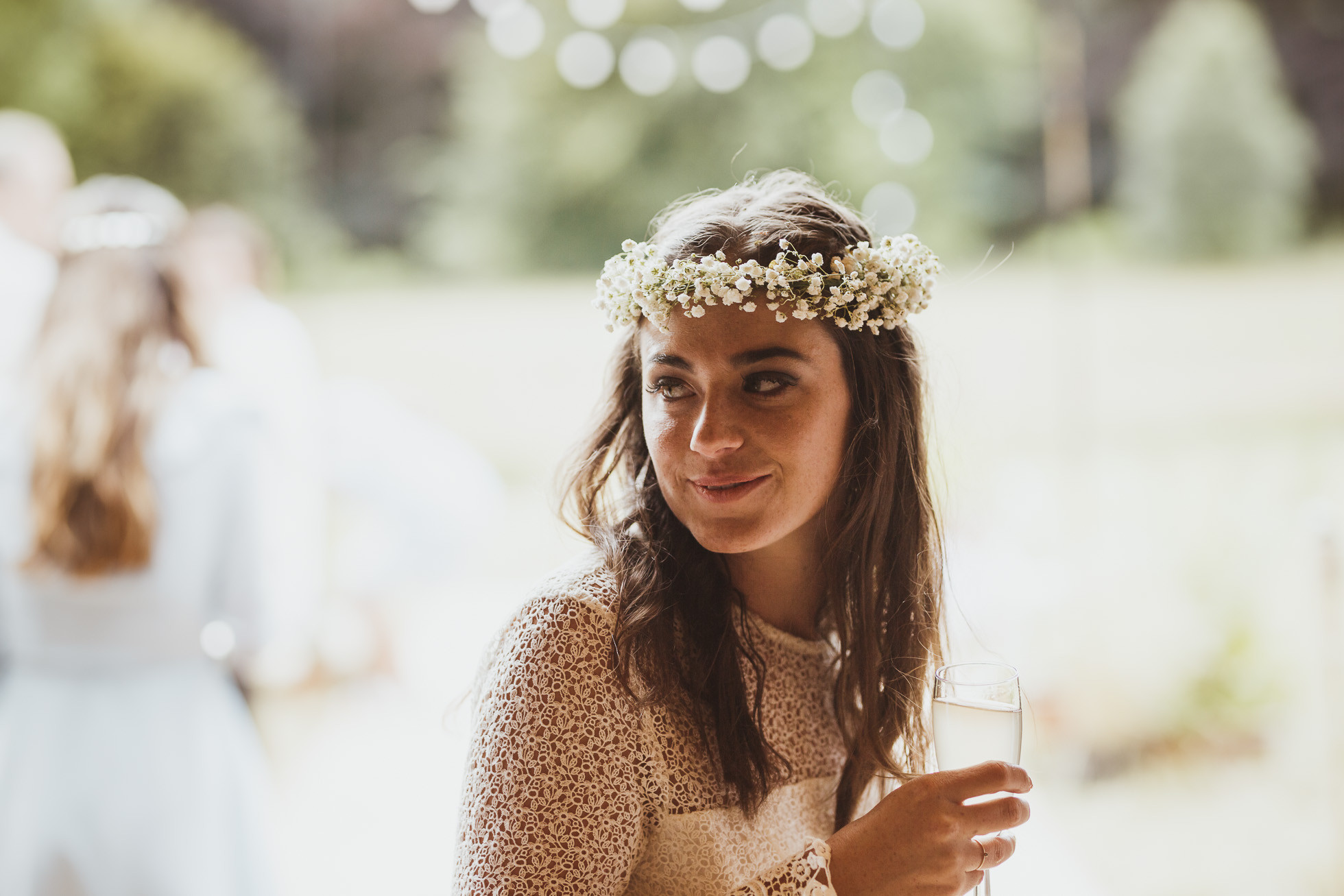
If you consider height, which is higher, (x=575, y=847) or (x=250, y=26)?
(x=250, y=26)

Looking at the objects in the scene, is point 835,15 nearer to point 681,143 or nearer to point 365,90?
point 681,143

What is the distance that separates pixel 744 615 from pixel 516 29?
4237 millimetres

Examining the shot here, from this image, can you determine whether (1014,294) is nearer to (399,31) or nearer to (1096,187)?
(1096,187)

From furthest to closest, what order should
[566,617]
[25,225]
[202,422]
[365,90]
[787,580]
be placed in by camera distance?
[365,90] → [25,225] → [202,422] → [787,580] → [566,617]

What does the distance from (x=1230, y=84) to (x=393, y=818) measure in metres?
4.15

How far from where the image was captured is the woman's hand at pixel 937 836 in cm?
109

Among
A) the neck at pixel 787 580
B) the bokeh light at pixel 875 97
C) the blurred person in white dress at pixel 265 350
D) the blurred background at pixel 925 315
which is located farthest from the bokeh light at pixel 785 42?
the neck at pixel 787 580

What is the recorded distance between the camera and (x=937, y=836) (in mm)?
1091

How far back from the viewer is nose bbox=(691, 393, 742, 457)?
1.22 metres

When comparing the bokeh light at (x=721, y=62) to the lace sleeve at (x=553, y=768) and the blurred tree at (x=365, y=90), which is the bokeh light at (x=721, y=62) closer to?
the blurred tree at (x=365, y=90)

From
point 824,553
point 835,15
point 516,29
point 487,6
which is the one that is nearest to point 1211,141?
point 835,15

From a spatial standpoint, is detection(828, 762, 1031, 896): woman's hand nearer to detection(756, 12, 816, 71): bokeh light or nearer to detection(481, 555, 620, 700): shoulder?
detection(481, 555, 620, 700): shoulder

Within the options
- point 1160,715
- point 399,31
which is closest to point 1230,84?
point 1160,715

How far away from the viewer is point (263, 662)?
190 inches
